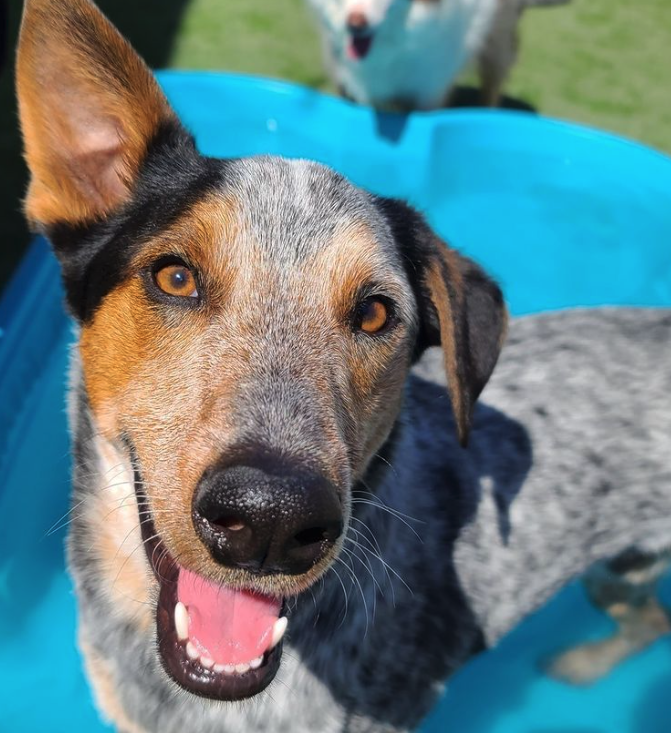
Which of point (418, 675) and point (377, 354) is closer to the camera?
point (377, 354)

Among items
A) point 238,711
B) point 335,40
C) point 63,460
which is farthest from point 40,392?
point 335,40

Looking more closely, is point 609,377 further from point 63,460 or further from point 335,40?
point 335,40

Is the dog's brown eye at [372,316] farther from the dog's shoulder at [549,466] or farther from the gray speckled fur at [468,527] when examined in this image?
the dog's shoulder at [549,466]

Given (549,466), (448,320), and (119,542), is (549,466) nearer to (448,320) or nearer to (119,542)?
(448,320)

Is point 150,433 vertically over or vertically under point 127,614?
over

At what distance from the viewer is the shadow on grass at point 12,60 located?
18.1ft

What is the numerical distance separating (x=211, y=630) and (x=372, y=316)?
993 mm

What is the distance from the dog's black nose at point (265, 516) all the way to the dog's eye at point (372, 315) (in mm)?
678

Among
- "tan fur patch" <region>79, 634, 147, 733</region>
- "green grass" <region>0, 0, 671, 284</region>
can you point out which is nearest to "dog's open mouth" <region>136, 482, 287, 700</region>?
"tan fur patch" <region>79, 634, 147, 733</region>

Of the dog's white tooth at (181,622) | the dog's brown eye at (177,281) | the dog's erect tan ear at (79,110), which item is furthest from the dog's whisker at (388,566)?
the dog's erect tan ear at (79,110)

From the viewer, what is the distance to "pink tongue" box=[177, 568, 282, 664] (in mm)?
2254

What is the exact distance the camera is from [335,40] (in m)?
6.12

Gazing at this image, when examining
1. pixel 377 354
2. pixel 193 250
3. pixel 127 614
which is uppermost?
pixel 193 250

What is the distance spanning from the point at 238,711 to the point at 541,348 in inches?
74.9
